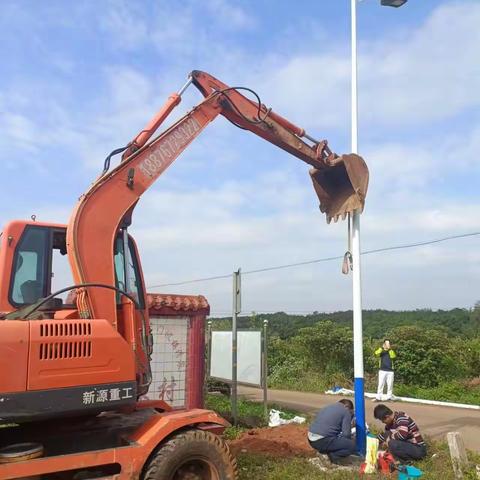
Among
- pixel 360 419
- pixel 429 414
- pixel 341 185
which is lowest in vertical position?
pixel 429 414

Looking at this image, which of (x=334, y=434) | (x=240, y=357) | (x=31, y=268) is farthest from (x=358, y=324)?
(x=31, y=268)

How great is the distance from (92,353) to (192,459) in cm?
161

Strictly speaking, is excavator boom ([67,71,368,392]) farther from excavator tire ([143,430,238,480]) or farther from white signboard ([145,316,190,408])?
white signboard ([145,316,190,408])

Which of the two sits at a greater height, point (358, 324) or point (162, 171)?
point (162, 171)

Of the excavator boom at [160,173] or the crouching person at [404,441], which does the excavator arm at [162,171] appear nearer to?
the excavator boom at [160,173]

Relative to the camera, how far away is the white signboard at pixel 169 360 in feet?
35.0

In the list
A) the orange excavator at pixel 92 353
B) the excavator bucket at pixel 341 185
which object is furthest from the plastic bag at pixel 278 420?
the orange excavator at pixel 92 353

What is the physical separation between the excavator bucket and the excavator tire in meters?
4.99

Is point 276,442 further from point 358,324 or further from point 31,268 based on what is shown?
point 31,268

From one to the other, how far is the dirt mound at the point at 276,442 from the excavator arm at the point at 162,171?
3.89 metres

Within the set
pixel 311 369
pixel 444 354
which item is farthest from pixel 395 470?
pixel 311 369

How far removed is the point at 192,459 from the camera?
19.5 feet

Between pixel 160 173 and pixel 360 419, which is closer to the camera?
pixel 160 173

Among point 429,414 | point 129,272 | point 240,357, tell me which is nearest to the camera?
point 129,272
